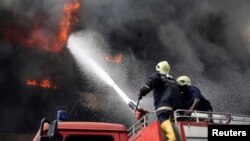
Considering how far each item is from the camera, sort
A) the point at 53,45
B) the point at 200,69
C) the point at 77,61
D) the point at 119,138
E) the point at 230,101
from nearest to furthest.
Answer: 1. the point at 119,138
2. the point at 230,101
3. the point at 200,69
4. the point at 53,45
5. the point at 77,61

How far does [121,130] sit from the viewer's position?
448cm

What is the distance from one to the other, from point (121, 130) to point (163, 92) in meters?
1.42

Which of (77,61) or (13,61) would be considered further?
(77,61)

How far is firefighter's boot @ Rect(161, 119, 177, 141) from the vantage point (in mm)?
4742

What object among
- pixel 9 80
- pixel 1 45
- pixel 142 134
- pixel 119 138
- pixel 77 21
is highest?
pixel 77 21

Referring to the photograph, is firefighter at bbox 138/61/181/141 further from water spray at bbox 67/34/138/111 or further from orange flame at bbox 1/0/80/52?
orange flame at bbox 1/0/80/52

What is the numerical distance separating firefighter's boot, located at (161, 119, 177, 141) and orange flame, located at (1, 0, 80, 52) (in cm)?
1833

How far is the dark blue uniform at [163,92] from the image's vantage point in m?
5.42

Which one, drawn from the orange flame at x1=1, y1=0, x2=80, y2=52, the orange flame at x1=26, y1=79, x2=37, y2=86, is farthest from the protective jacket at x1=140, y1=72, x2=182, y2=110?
the orange flame at x1=1, y1=0, x2=80, y2=52

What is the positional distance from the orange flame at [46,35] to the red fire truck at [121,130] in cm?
1743

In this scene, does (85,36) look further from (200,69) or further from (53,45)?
(200,69)

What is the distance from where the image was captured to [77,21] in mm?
22969

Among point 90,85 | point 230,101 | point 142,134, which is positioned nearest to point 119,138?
point 142,134

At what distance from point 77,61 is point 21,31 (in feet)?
15.1
